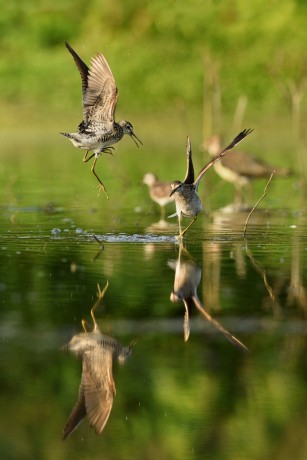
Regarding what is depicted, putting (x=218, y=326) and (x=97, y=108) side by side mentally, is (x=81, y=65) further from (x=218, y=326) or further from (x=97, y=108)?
(x=218, y=326)

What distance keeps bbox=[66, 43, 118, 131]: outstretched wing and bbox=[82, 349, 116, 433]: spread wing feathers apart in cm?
518

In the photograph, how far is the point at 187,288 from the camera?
952 cm

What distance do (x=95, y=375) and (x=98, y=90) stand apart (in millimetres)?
6024

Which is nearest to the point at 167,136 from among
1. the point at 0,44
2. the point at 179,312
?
the point at 0,44

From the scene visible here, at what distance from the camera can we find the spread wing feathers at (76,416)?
578cm

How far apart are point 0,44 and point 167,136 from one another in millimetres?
14227

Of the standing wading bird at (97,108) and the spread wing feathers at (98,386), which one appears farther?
the standing wading bird at (97,108)

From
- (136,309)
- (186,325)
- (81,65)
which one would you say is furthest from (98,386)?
(81,65)

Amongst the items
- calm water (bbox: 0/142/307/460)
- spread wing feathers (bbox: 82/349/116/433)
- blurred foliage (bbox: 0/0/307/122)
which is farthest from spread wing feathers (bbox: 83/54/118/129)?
blurred foliage (bbox: 0/0/307/122)

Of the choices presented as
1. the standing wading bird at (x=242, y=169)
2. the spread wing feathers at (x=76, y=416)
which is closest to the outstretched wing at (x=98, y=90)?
the spread wing feathers at (x=76, y=416)

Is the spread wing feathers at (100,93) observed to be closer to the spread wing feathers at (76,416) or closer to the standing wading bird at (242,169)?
the spread wing feathers at (76,416)

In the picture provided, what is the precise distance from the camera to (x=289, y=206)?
56.3 ft

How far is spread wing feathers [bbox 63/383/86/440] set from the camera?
5.78m

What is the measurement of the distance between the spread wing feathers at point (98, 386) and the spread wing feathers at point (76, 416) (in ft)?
0.07
